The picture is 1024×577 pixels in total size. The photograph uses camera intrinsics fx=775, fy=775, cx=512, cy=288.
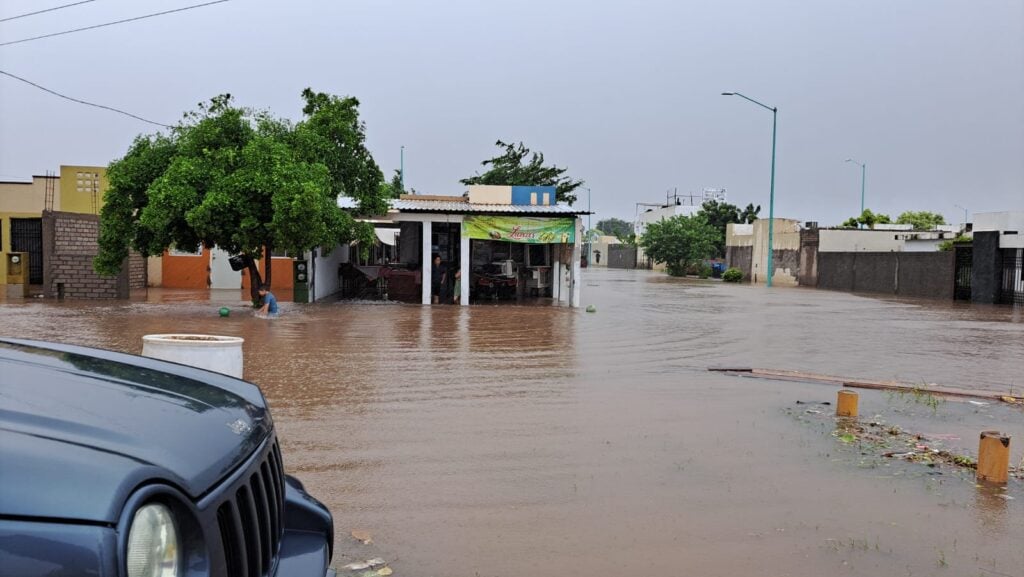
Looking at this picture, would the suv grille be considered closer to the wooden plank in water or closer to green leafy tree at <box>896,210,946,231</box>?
the wooden plank in water

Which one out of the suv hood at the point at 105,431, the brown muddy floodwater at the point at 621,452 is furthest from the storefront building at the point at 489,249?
the suv hood at the point at 105,431

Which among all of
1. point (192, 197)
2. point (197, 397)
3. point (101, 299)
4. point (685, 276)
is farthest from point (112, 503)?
point (685, 276)

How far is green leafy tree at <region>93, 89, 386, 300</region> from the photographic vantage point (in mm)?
17359

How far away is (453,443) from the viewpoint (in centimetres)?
704

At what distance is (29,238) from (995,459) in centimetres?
3247

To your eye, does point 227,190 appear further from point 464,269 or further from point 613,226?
point 613,226

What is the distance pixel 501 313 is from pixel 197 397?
62.3ft

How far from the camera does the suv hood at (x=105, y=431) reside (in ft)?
5.44

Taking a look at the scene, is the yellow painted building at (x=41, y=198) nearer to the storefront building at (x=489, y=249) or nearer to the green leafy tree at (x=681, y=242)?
the storefront building at (x=489, y=249)

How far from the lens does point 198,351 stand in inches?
260

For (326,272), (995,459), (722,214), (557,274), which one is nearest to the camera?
(995,459)

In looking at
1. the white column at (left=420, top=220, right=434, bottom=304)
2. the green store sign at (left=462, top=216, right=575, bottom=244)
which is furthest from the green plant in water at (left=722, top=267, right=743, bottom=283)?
the white column at (left=420, top=220, right=434, bottom=304)

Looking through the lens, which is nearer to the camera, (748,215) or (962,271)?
(962,271)

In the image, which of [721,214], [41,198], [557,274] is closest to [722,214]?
[721,214]
